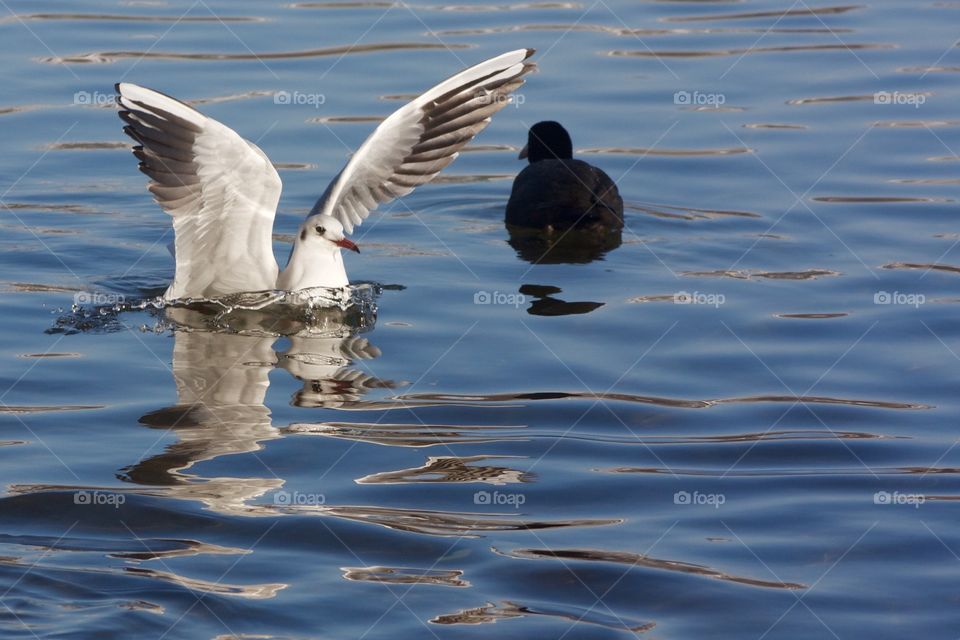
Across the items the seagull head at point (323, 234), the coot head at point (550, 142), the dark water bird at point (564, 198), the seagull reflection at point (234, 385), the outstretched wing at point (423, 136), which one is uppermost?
the coot head at point (550, 142)

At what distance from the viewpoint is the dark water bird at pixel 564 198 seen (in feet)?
38.4

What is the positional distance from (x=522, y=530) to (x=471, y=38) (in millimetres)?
10440

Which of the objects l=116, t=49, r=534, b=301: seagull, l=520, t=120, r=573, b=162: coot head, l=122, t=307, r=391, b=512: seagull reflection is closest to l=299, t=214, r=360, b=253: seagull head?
l=116, t=49, r=534, b=301: seagull

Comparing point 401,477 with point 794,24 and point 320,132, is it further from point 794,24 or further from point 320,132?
point 794,24

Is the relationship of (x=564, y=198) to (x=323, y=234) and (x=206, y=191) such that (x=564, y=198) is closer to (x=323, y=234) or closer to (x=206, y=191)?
(x=323, y=234)

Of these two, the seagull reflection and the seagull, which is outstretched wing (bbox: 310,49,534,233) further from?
the seagull reflection

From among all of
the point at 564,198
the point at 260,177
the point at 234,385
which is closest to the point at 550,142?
the point at 564,198

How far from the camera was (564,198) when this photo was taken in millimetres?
11930

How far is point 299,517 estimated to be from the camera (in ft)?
21.0

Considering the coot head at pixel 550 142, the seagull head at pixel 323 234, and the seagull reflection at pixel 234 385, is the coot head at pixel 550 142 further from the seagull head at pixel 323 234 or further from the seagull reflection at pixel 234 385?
the seagull reflection at pixel 234 385

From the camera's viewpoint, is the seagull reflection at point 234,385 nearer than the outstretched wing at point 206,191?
Yes

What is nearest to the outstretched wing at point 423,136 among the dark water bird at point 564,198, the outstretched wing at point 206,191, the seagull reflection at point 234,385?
the outstretched wing at point 206,191

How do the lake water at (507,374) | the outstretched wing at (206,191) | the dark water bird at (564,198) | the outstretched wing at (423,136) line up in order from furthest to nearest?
1. the dark water bird at (564,198)
2. the outstretched wing at (423,136)
3. the outstretched wing at (206,191)
4. the lake water at (507,374)

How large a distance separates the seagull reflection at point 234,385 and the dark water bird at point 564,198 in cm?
271
